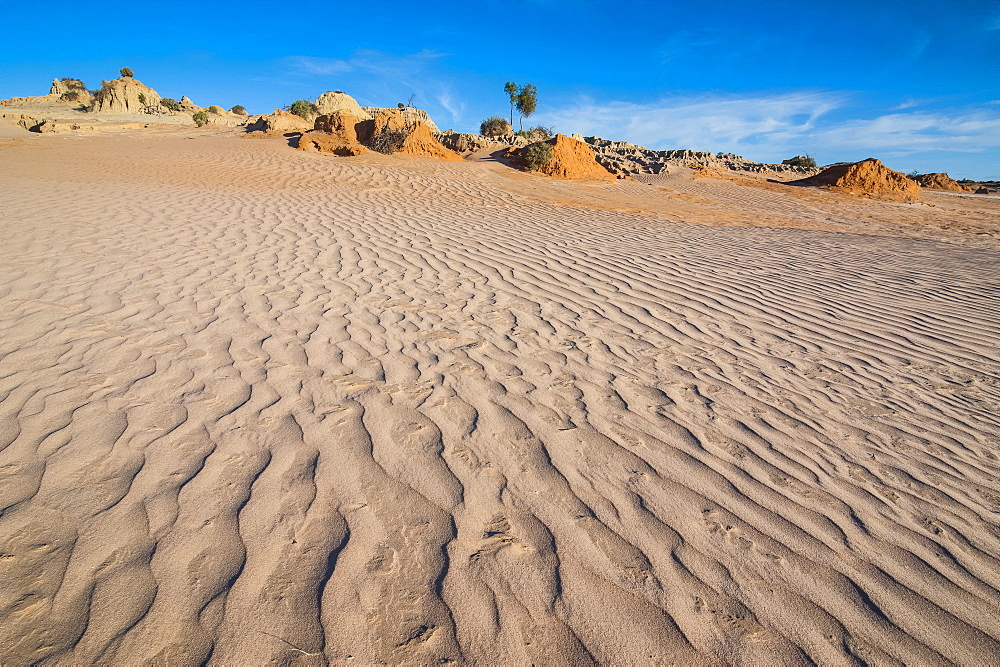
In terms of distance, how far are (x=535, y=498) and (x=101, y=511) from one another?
1.65 meters

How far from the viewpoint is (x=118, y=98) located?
3847cm

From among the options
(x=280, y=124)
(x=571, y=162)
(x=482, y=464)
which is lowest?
→ (x=482, y=464)

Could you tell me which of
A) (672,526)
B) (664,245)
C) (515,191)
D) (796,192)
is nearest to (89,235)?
(672,526)

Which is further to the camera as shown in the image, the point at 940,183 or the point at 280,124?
the point at 940,183

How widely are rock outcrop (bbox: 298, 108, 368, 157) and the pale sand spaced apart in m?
12.9

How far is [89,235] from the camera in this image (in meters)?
5.83

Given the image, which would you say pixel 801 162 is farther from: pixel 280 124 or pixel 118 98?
pixel 118 98

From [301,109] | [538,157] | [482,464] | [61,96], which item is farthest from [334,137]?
[61,96]

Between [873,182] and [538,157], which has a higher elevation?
[873,182]

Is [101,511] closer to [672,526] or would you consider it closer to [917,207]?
[672,526]

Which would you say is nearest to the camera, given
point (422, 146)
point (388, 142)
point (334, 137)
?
point (388, 142)

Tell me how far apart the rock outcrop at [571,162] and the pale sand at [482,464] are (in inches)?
546

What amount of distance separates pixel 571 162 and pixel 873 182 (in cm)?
1287

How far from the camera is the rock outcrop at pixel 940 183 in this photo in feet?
93.8
